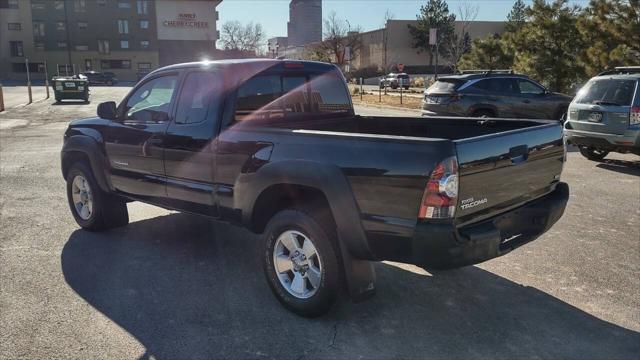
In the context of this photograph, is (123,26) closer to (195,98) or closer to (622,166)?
(622,166)

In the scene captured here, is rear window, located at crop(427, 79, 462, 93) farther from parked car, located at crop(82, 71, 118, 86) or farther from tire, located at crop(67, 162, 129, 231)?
parked car, located at crop(82, 71, 118, 86)

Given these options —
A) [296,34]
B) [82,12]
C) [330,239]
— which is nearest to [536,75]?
[330,239]

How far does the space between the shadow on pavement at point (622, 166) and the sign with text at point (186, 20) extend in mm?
82076

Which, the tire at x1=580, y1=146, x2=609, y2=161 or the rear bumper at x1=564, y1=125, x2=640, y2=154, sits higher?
the rear bumper at x1=564, y1=125, x2=640, y2=154

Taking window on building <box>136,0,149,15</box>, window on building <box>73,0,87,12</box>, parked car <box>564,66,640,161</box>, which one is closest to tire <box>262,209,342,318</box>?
parked car <box>564,66,640,161</box>

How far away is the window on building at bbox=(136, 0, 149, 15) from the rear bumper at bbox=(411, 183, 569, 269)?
8694cm

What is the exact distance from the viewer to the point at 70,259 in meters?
5.22

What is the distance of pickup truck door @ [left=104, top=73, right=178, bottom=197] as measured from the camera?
5.07 m

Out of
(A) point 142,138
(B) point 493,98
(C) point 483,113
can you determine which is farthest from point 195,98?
(B) point 493,98

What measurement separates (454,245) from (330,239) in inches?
34.5

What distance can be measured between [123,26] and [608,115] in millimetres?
82262

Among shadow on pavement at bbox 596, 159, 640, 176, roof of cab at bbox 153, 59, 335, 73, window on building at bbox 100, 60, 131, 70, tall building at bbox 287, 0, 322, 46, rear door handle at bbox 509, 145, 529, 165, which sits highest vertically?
tall building at bbox 287, 0, 322, 46

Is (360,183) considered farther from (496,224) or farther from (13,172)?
(13,172)

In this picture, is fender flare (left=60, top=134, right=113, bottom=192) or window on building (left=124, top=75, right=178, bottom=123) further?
fender flare (left=60, top=134, right=113, bottom=192)
